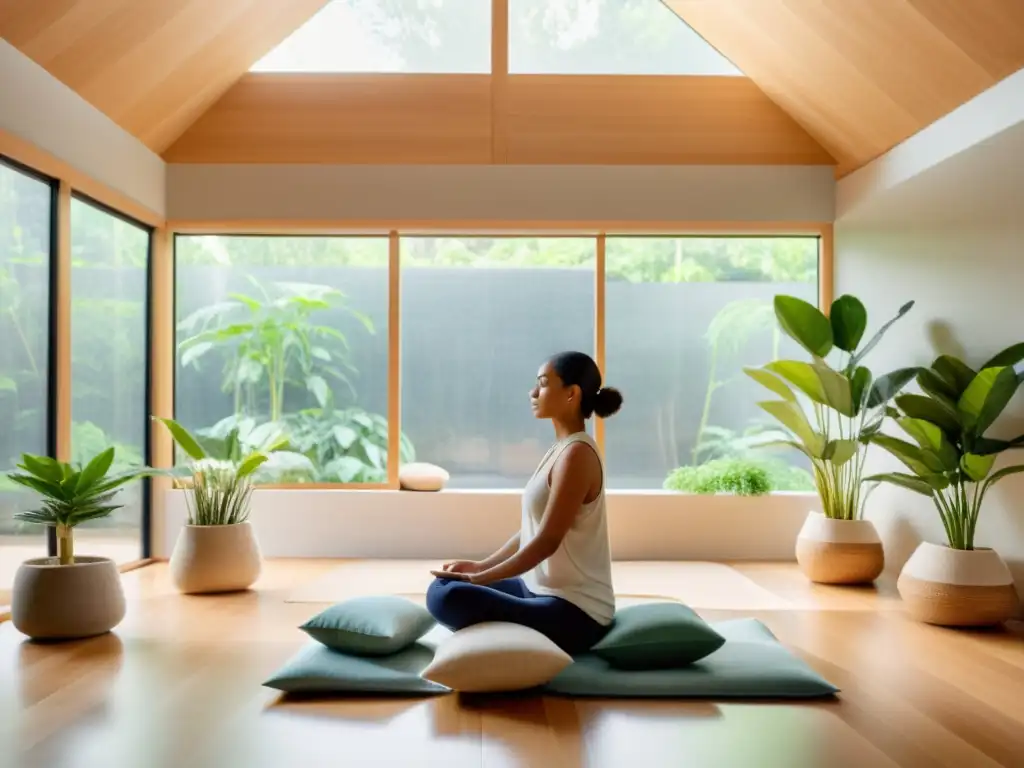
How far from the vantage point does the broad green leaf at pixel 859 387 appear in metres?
5.11

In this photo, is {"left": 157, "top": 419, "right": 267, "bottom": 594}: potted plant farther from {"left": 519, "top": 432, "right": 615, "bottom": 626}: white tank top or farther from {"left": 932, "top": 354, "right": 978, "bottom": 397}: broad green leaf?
{"left": 932, "top": 354, "right": 978, "bottom": 397}: broad green leaf

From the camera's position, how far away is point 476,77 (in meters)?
6.13

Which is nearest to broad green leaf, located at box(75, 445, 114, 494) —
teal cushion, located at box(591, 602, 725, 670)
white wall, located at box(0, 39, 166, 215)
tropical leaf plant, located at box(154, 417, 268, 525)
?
tropical leaf plant, located at box(154, 417, 268, 525)

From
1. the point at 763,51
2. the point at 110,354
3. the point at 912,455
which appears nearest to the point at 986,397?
the point at 912,455

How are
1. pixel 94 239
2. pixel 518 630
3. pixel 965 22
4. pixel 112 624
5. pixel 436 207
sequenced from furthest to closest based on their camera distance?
pixel 436 207 < pixel 94 239 < pixel 965 22 < pixel 112 624 < pixel 518 630

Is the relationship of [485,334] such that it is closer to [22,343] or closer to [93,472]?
[22,343]

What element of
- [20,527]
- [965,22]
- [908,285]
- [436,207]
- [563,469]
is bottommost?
[20,527]

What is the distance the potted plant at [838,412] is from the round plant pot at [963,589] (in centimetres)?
→ 90

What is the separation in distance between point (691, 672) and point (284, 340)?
3.79 m

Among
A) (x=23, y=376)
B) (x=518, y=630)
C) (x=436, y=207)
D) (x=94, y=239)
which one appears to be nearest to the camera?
(x=518, y=630)

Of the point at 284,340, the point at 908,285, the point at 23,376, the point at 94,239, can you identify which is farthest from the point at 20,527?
the point at 908,285

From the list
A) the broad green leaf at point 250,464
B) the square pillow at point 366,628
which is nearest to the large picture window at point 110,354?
the broad green leaf at point 250,464

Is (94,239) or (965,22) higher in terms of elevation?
(965,22)

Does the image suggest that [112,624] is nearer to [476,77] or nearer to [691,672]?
[691,672]
